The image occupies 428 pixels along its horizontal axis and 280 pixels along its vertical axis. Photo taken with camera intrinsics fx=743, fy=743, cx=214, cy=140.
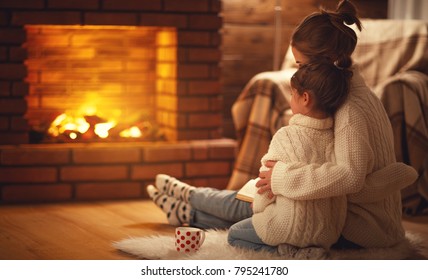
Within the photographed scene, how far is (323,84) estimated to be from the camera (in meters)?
1.89

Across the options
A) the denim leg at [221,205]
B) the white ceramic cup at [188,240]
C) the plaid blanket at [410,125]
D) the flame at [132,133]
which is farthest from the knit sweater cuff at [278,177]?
the flame at [132,133]

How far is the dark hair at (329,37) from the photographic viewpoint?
1.96 meters

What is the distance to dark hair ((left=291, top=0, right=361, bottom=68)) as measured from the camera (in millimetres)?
1962

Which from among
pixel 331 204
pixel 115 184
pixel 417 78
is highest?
pixel 417 78

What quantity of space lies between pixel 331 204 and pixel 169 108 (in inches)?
56.4

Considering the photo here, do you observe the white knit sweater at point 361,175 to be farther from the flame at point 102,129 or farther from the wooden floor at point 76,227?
the flame at point 102,129

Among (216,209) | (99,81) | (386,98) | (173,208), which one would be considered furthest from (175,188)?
(99,81)

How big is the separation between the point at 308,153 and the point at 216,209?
48 cm

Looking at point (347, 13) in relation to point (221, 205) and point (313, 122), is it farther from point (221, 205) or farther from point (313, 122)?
point (221, 205)

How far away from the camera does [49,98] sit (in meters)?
3.19

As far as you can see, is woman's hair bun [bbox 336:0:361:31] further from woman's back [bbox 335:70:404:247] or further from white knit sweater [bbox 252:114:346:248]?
white knit sweater [bbox 252:114:346:248]

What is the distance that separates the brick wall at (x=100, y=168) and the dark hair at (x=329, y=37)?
1.19 meters
